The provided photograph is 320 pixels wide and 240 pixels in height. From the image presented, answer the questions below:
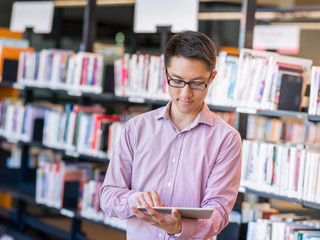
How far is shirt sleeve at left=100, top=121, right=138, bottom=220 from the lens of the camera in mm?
2203

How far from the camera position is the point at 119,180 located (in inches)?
90.0

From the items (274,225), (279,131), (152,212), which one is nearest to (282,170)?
(274,225)

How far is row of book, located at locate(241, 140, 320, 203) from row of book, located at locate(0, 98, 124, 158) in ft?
4.60

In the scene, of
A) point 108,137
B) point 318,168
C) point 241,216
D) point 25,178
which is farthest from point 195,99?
point 25,178

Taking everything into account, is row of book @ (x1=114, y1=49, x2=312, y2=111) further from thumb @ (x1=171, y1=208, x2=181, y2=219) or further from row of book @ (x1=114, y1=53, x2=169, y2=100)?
thumb @ (x1=171, y1=208, x2=181, y2=219)

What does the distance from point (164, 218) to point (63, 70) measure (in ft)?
11.8

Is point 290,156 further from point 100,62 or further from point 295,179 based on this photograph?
point 100,62

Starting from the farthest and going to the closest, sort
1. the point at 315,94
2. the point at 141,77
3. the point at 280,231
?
the point at 141,77 < the point at 280,231 < the point at 315,94

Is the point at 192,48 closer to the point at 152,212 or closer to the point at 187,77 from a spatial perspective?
the point at 187,77

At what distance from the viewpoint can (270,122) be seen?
672cm

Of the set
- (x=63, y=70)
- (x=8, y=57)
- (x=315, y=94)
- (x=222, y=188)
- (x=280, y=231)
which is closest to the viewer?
(x=222, y=188)

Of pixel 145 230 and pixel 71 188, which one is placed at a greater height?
pixel 145 230

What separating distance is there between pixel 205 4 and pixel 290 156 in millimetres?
7825

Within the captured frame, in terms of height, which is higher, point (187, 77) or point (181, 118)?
point (187, 77)
